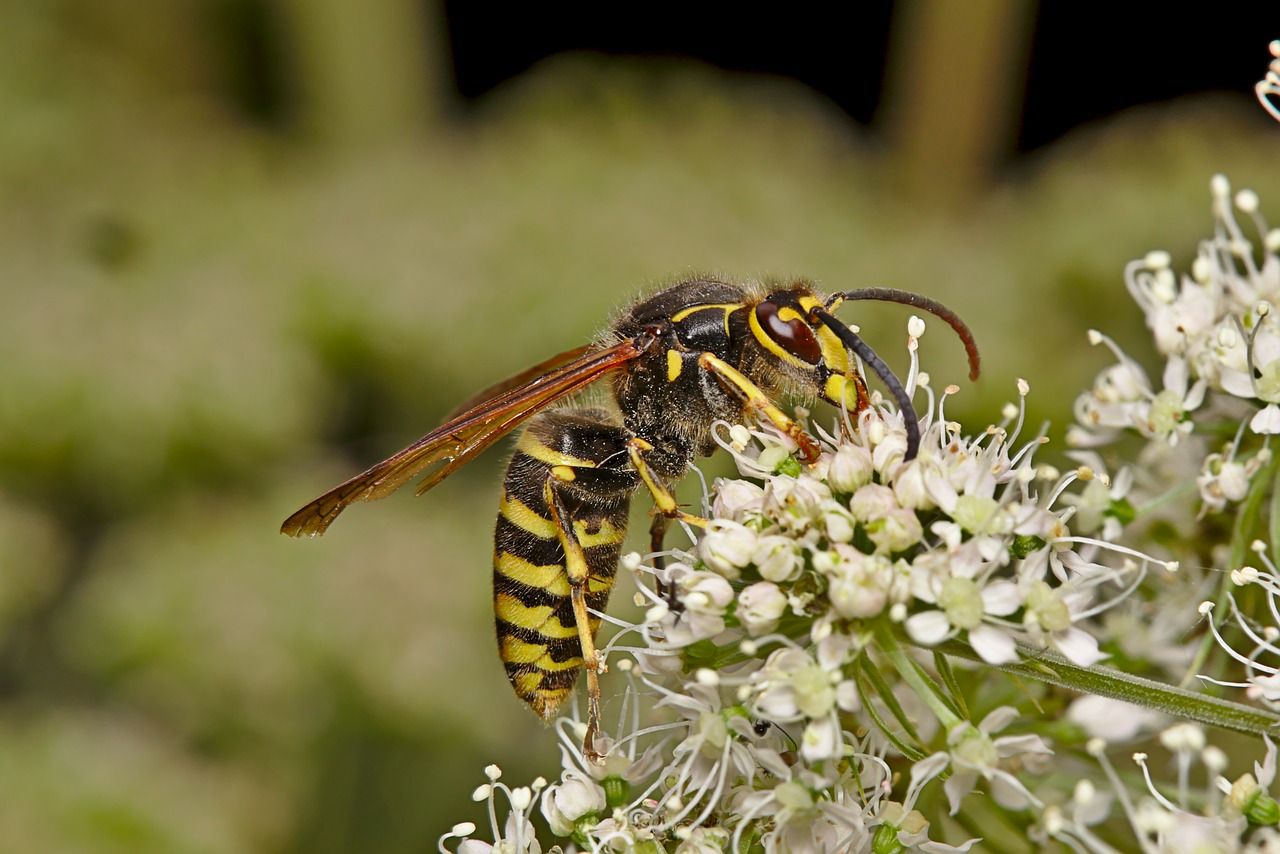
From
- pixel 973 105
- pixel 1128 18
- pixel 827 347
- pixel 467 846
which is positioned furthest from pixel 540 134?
pixel 467 846

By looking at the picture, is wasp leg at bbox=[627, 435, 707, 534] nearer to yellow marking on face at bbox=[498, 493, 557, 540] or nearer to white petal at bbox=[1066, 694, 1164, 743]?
yellow marking on face at bbox=[498, 493, 557, 540]

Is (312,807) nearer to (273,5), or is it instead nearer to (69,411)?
(69,411)

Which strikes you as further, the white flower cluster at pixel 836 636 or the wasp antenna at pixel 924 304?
the wasp antenna at pixel 924 304

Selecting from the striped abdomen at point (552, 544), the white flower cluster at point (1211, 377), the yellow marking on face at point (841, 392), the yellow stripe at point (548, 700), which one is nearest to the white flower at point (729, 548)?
the yellow marking on face at point (841, 392)

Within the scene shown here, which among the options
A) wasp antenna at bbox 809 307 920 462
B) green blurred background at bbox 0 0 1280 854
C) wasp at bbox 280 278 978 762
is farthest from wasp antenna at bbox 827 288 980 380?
green blurred background at bbox 0 0 1280 854

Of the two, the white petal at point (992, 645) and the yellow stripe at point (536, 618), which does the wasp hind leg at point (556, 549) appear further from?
the white petal at point (992, 645)

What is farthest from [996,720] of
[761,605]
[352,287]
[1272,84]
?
[352,287]
